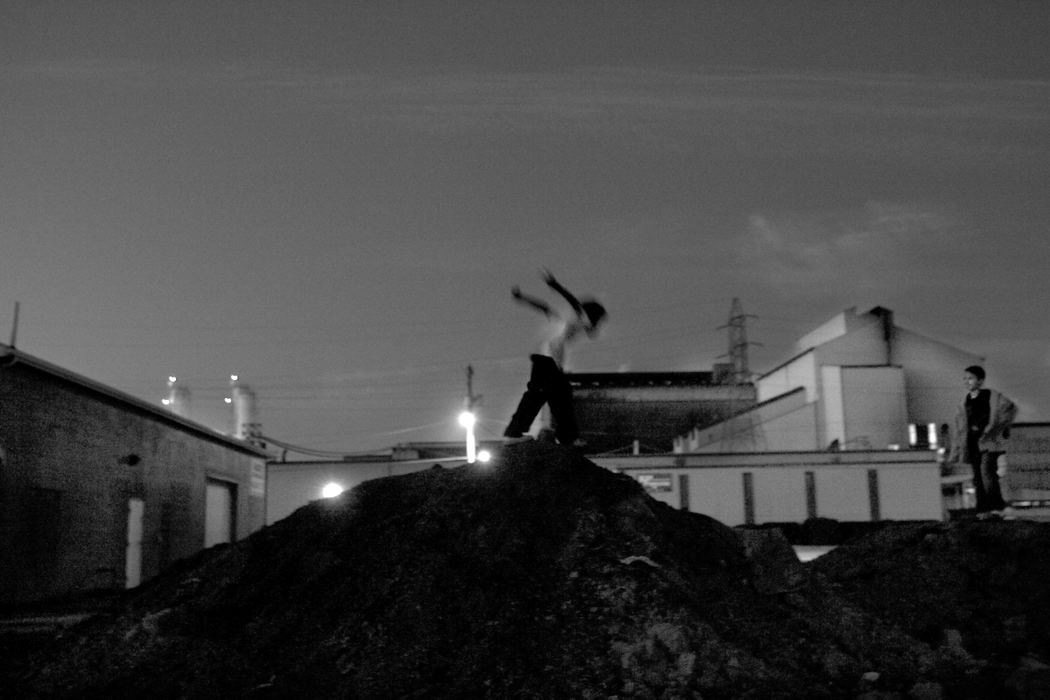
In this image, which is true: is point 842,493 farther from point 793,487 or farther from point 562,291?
point 562,291

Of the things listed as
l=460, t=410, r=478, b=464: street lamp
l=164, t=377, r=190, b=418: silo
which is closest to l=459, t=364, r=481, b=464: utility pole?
l=460, t=410, r=478, b=464: street lamp

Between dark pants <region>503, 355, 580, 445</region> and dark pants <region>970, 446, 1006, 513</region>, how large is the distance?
15.1ft

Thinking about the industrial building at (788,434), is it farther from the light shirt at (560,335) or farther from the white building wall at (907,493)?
the light shirt at (560,335)

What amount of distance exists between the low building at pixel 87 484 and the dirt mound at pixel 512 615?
24.7ft

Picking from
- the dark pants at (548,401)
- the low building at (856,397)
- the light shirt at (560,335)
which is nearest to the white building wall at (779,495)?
the low building at (856,397)

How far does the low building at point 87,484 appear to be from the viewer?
49.9 ft

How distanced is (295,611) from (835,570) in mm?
5374

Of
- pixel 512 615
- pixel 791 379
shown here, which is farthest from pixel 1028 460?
pixel 512 615

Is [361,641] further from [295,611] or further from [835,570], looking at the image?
[835,570]

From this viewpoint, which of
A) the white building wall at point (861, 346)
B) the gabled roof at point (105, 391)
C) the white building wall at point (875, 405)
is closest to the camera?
the gabled roof at point (105, 391)

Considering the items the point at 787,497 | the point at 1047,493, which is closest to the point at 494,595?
the point at 787,497

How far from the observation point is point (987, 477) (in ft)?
36.8

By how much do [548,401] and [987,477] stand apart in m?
5.16

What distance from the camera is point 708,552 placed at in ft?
27.9
